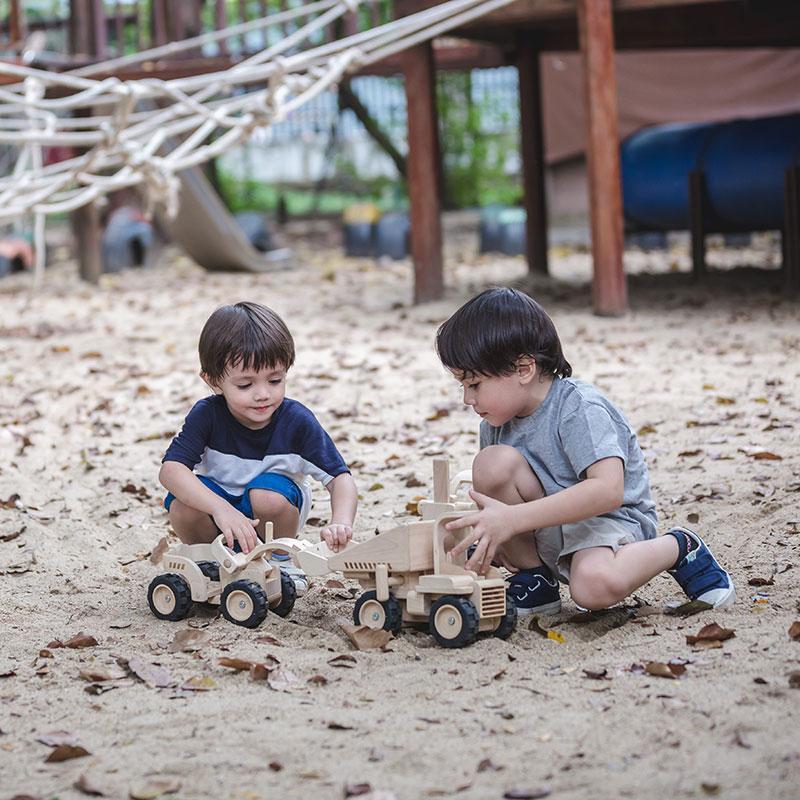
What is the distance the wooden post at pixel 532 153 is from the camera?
29.3ft

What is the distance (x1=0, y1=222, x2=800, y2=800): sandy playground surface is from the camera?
1973mm

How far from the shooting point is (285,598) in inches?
114

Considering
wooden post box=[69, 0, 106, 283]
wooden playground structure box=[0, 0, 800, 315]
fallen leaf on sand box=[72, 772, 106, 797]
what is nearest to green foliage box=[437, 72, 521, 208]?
wooden playground structure box=[0, 0, 800, 315]

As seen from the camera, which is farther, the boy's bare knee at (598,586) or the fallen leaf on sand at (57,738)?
the boy's bare knee at (598,586)

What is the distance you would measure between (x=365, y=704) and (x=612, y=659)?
51cm

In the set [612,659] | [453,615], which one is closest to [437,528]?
[453,615]

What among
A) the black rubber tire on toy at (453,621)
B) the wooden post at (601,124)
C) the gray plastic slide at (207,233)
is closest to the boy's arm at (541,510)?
the black rubber tire on toy at (453,621)

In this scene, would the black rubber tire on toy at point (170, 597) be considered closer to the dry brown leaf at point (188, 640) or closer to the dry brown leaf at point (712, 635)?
the dry brown leaf at point (188, 640)

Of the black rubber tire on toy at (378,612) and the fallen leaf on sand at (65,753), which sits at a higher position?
the black rubber tire on toy at (378,612)

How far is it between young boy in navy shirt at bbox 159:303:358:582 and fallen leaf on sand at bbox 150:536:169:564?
0.37 meters

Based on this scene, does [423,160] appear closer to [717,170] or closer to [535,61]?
[535,61]

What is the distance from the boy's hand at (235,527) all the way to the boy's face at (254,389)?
227 mm

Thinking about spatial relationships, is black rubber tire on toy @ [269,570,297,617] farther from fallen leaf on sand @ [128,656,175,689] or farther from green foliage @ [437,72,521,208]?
green foliage @ [437,72,521,208]

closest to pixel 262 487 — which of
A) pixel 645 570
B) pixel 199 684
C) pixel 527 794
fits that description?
pixel 199 684
